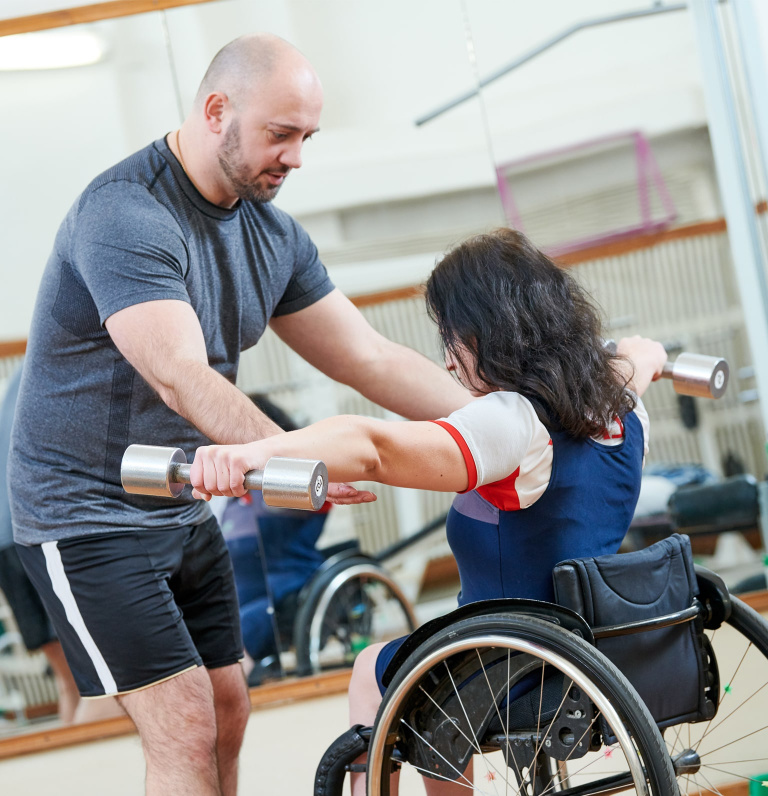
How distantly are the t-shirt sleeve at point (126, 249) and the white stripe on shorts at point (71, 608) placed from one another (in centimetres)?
41

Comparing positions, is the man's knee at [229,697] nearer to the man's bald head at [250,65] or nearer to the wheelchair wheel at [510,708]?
the wheelchair wheel at [510,708]

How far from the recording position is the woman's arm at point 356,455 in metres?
1.00

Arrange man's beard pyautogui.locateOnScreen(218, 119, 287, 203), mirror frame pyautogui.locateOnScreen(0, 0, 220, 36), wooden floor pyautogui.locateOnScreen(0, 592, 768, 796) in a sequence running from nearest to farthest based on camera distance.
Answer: man's beard pyautogui.locateOnScreen(218, 119, 287, 203) → wooden floor pyautogui.locateOnScreen(0, 592, 768, 796) → mirror frame pyautogui.locateOnScreen(0, 0, 220, 36)

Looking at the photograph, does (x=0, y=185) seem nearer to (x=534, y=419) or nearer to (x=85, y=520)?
(x=85, y=520)

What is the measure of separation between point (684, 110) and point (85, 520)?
8.73ft

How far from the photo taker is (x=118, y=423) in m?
1.51

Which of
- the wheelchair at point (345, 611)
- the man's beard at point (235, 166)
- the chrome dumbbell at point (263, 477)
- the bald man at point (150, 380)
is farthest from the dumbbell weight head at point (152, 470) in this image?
the wheelchair at point (345, 611)

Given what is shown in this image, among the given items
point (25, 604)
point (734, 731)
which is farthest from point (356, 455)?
point (25, 604)

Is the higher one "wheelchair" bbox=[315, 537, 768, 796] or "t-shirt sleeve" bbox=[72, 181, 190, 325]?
"t-shirt sleeve" bbox=[72, 181, 190, 325]

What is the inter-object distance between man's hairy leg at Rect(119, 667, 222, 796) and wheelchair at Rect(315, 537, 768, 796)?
254mm

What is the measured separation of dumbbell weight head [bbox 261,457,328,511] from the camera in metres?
0.93

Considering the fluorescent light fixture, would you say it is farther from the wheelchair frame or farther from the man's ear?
the wheelchair frame

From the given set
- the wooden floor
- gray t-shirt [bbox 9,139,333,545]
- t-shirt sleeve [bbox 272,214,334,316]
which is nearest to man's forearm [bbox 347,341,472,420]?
t-shirt sleeve [bbox 272,214,334,316]

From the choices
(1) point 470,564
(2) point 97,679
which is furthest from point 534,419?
(2) point 97,679
